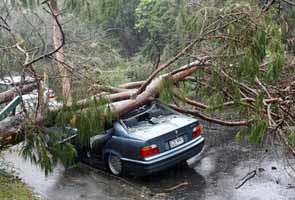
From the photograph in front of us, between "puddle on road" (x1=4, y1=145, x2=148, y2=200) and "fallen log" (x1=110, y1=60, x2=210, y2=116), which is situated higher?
"fallen log" (x1=110, y1=60, x2=210, y2=116)

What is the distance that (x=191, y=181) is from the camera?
29.1 ft

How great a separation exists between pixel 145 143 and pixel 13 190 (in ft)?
7.80

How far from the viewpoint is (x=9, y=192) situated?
7.65 meters

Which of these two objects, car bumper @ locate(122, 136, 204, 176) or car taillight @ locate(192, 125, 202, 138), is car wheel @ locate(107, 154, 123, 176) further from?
car taillight @ locate(192, 125, 202, 138)

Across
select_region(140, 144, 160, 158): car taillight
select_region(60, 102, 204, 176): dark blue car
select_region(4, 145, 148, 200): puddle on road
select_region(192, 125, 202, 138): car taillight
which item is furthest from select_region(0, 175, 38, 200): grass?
select_region(192, 125, 202, 138): car taillight

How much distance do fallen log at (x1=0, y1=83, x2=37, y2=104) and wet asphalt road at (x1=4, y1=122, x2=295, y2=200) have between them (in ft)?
4.82

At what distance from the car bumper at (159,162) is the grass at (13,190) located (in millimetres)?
1824

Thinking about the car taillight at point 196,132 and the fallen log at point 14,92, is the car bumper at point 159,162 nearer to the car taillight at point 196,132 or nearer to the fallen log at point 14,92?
the car taillight at point 196,132

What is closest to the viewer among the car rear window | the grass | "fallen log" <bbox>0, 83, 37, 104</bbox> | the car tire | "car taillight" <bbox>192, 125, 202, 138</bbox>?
"fallen log" <bbox>0, 83, 37, 104</bbox>

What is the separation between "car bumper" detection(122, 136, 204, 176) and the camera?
8500 millimetres

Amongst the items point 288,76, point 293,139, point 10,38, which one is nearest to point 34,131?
point 10,38

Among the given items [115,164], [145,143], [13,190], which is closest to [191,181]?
[145,143]

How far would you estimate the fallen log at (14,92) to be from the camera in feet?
20.7

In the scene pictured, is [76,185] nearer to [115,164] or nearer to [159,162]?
[115,164]
